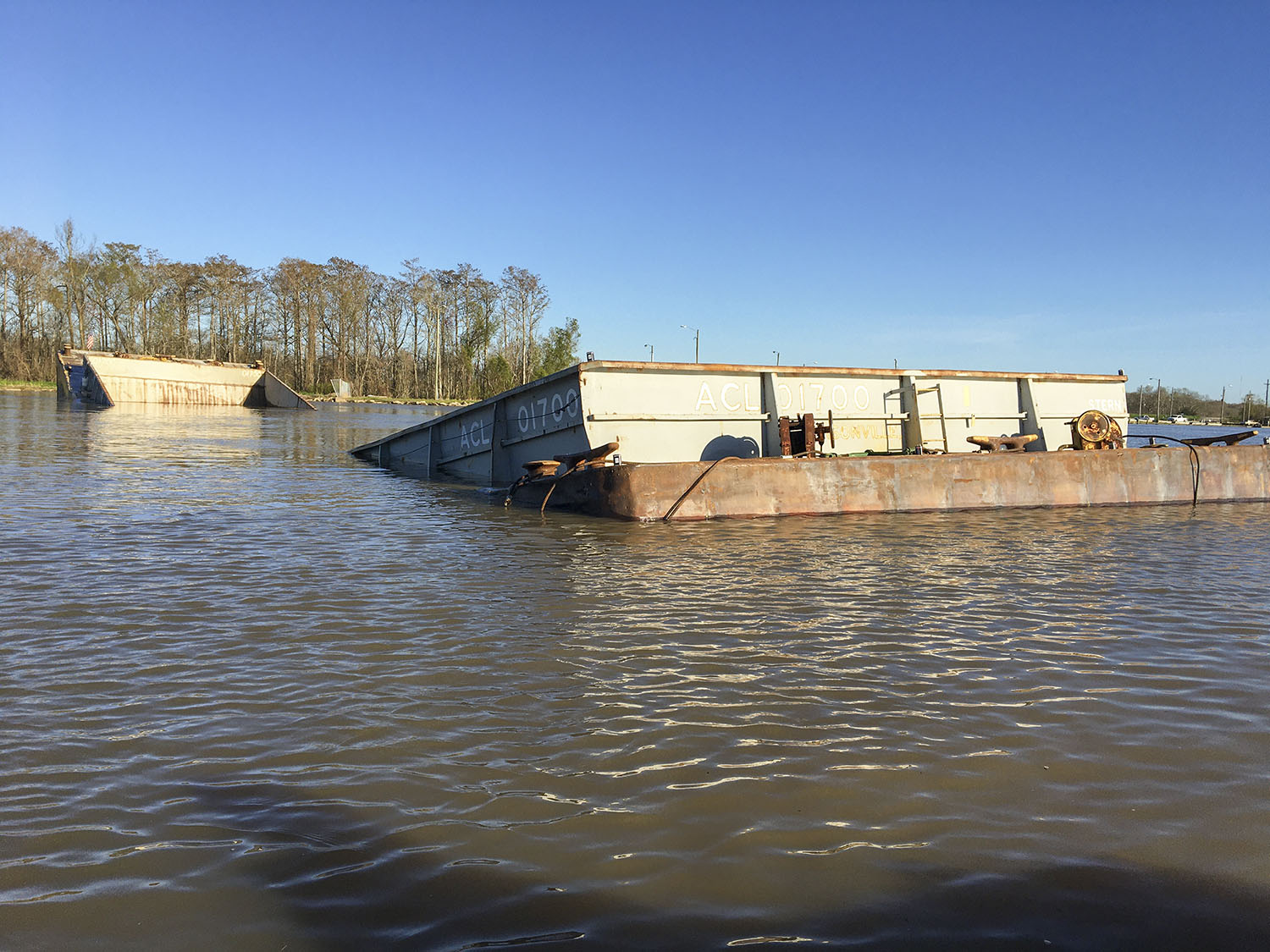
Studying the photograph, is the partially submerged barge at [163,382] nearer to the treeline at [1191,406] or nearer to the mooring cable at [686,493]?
the mooring cable at [686,493]

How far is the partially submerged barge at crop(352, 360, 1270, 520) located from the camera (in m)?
10.7

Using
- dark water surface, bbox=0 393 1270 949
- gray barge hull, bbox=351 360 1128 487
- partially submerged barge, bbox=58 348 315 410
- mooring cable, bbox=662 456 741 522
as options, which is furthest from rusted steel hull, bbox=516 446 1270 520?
partially submerged barge, bbox=58 348 315 410

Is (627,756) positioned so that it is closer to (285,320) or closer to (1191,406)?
(285,320)

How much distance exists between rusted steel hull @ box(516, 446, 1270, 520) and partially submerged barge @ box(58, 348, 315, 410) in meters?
37.8

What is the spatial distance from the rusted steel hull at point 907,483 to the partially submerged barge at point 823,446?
0.02 meters

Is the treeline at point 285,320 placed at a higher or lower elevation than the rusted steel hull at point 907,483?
higher

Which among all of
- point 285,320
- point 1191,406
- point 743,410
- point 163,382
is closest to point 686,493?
point 743,410

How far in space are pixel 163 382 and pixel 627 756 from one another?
47934 mm

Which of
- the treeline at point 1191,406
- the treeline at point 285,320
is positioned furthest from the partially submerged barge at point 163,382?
the treeline at point 1191,406

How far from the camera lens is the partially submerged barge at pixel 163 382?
4031 centimetres

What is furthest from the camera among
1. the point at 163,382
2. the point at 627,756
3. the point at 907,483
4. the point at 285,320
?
the point at 285,320

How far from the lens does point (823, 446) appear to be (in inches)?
489

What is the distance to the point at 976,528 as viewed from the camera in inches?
393

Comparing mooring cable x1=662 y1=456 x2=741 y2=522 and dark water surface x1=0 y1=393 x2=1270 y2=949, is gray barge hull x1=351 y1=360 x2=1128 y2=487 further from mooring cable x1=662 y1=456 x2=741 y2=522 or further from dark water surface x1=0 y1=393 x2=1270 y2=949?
dark water surface x1=0 y1=393 x2=1270 y2=949
